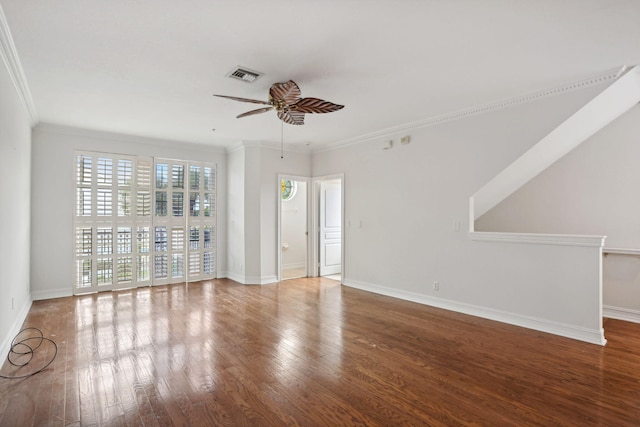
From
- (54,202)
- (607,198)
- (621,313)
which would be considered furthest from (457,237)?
(54,202)

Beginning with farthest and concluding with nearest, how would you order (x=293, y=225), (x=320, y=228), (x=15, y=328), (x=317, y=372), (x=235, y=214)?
(x=293, y=225) < (x=320, y=228) < (x=235, y=214) < (x=15, y=328) < (x=317, y=372)

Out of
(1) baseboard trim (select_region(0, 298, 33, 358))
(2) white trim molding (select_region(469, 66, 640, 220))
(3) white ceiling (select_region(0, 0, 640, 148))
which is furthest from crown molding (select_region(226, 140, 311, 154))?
(1) baseboard trim (select_region(0, 298, 33, 358))

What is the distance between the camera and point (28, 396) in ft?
7.88

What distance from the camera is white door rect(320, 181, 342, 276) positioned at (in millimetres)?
7027

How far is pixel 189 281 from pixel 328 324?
11.8 ft

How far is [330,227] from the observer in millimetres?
7184

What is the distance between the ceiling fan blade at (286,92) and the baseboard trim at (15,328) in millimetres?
3290

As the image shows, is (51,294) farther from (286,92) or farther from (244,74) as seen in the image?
(286,92)

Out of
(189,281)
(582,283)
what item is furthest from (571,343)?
(189,281)

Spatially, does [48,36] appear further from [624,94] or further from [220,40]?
[624,94]

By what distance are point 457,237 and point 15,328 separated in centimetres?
523

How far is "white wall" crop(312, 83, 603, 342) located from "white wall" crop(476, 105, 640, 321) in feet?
3.89

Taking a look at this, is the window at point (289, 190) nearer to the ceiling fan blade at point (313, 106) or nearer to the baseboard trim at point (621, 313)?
the ceiling fan blade at point (313, 106)

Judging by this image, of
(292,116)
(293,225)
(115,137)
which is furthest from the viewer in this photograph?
(293,225)
